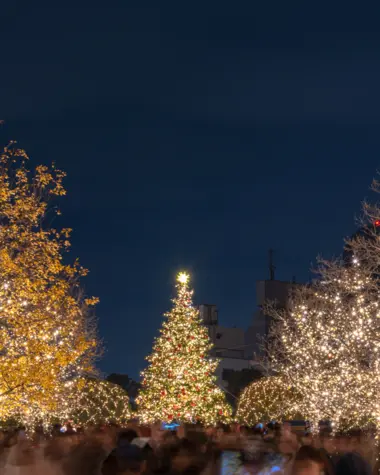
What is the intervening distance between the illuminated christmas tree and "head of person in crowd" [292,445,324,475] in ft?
110

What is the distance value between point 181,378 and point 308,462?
3402 centimetres

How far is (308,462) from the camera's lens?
8.82m

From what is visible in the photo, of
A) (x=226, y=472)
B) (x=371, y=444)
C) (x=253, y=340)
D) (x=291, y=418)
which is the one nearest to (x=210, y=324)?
(x=253, y=340)

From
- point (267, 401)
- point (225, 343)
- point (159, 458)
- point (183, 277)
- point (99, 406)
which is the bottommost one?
point (159, 458)

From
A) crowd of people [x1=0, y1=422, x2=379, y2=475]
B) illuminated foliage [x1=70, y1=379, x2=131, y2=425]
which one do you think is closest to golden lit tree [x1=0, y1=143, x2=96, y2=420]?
crowd of people [x1=0, y1=422, x2=379, y2=475]

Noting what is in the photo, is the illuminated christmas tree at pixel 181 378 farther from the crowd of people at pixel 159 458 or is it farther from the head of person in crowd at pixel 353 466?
the head of person in crowd at pixel 353 466

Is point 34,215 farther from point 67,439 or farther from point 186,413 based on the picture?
point 186,413

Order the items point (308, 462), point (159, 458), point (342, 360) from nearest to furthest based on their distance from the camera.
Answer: point (308, 462) < point (159, 458) < point (342, 360)

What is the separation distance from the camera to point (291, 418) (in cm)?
4400

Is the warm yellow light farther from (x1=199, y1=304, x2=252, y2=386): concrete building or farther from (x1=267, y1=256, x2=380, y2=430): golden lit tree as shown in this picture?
(x1=199, y1=304, x2=252, y2=386): concrete building

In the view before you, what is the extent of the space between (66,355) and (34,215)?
3.57m

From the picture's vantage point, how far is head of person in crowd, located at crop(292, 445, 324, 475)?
876 centimetres

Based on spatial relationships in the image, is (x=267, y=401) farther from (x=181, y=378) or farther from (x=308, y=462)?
(x=308, y=462)

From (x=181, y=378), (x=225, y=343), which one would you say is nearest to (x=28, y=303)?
(x=181, y=378)
